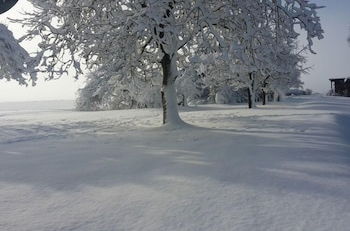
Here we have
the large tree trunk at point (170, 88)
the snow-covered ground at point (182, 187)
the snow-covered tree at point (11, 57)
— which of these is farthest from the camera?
the snow-covered tree at point (11, 57)

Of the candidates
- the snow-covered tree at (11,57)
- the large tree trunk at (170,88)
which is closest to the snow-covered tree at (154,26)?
the large tree trunk at (170,88)

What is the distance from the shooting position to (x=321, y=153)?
26.1ft

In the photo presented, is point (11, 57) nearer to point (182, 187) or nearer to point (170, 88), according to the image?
point (170, 88)

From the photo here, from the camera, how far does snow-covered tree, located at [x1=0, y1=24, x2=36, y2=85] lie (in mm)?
16609

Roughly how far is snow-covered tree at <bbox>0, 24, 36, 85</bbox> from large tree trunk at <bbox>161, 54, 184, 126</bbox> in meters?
6.25

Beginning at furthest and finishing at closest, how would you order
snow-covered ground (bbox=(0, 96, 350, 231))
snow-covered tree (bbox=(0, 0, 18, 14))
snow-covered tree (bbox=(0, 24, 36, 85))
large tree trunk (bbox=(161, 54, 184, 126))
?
snow-covered tree (bbox=(0, 24, 36, 85)) → large tree trunk (bbox=(161, 54, 184, 126)) → snow-covered tree (bbox=(0, 0, 18, 14)) → snow-covered ground (bbox=(0, 96, 350, 231))

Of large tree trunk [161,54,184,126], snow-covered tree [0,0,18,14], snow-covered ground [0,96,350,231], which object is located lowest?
snow-covered ground [0,96,350,231]

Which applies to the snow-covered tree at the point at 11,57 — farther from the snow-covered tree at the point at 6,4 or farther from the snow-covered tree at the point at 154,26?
the snow-covered tree at the point at 6,4

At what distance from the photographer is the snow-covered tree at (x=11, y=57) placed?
16609 mm

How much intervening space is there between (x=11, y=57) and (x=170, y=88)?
7406 mm

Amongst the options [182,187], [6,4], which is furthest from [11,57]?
[182,187]

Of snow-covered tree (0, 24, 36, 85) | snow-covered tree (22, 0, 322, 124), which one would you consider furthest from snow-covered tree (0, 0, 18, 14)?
snow-covered tree (0, 24, 36, 85)

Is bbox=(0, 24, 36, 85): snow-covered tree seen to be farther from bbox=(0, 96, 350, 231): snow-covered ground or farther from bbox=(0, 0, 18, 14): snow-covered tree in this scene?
bbox=(0, 96, 350, 231): snow-covered ground

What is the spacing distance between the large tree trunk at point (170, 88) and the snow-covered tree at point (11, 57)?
20.5 feet
